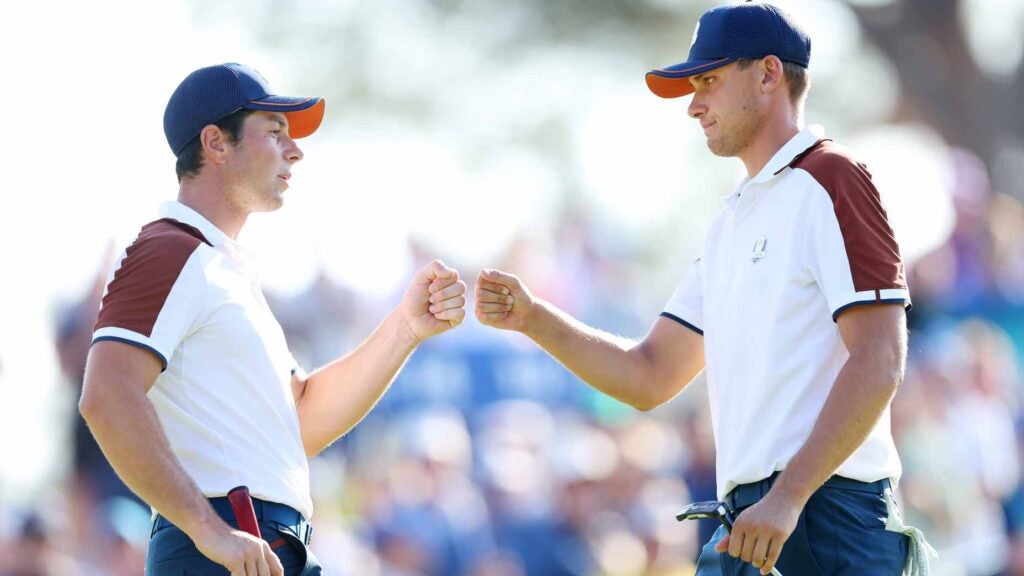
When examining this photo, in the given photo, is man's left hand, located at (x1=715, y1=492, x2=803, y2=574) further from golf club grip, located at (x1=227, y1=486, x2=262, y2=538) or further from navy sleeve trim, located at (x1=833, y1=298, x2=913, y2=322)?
golf club grip, located at (x1=227, y1=486, x2=262, y2=538)

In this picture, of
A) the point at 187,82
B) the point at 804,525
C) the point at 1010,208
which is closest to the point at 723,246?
the point at 804,525

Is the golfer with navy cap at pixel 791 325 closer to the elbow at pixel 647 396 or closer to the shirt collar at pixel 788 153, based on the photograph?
the shirt collar at pixel 788 153

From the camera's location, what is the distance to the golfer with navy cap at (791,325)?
4.05 meters

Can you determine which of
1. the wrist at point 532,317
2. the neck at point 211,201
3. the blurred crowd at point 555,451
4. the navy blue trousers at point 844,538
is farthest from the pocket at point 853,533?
the blurred crowd at point 555,451

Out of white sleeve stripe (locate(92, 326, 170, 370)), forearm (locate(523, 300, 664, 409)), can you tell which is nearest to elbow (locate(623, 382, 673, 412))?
forearm (locate(523, 300, 664, 409))

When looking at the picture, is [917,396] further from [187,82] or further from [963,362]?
[187,82]

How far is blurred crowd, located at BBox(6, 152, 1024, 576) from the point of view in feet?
28.7

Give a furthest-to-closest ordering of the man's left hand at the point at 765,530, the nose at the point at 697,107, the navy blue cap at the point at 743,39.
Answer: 1. the nose at the point at 697,107
2. the navy blue cap at the point at 743,39
3. the man's left hand at the point at 765,530

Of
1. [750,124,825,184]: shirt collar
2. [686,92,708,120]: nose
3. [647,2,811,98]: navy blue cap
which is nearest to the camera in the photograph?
[750,124,825,184]: shirt collar

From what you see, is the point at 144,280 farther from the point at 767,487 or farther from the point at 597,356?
the point at 767,487

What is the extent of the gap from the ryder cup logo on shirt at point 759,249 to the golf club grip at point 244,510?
59.8 inches

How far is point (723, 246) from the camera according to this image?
462 centimetres

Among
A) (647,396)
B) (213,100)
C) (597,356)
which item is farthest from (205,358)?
(647,396)

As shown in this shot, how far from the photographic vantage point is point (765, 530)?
398 centimetres
